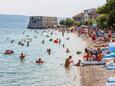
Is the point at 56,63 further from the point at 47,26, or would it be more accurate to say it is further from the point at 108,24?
the point at 47,26

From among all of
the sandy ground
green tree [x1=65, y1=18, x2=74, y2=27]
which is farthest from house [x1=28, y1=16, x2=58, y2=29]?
the sandy ground

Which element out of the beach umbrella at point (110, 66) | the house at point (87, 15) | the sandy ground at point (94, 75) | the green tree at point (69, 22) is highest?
the house at point (87, 15)

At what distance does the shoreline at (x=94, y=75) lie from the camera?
2330 cm

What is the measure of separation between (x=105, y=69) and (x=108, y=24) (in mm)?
28211

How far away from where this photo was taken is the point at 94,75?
2598 centimetres

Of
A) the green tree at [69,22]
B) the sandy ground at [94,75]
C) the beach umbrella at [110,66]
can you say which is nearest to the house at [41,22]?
the green tree at [69,22]

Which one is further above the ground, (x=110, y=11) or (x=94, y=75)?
(x=110, y=11)

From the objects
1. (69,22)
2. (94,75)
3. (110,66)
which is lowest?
(94,75)

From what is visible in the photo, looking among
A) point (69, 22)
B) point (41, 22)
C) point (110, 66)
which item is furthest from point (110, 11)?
point (41, 22)

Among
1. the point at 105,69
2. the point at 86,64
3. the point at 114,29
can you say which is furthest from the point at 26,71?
the point at 114,29

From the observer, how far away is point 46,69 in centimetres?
3319

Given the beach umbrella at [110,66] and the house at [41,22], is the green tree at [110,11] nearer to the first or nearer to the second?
the beach umbrella at [110,66]

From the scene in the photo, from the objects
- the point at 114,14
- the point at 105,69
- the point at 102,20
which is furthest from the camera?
the point at 102,20

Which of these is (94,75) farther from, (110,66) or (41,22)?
(41,22)
